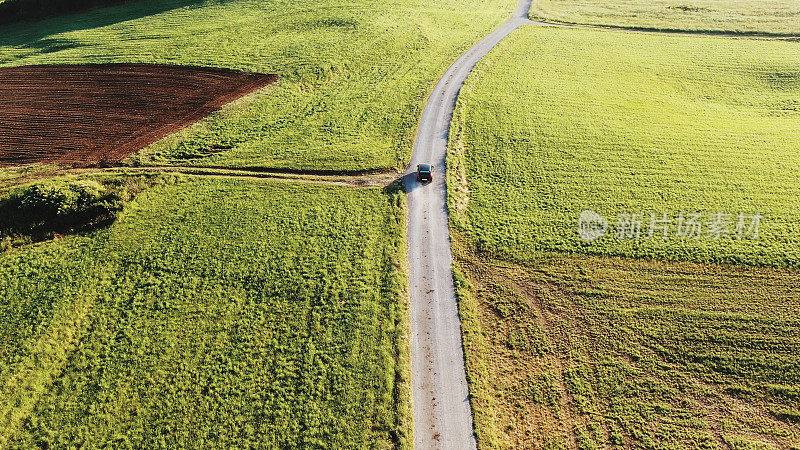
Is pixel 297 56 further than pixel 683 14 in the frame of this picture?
No

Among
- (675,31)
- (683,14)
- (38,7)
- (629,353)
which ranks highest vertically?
(38,7)

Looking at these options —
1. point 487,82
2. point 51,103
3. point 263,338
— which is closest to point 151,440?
point 263,338

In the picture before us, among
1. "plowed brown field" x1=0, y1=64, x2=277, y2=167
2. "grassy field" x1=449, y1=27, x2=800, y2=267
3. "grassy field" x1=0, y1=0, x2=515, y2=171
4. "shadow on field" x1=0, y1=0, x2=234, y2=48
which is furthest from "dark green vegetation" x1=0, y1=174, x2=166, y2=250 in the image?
"shadow on field" x1=0, y1=0, x2=234, y2=48

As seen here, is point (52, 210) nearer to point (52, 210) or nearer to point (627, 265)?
point (52, 210)

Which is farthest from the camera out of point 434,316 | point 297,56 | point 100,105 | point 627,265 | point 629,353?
point 297,56

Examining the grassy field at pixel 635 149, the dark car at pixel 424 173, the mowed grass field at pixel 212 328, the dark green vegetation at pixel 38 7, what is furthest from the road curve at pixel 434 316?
the dark green vegetation at pixel 38 7

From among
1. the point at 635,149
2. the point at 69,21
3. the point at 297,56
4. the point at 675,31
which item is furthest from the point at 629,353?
the point at 69,21

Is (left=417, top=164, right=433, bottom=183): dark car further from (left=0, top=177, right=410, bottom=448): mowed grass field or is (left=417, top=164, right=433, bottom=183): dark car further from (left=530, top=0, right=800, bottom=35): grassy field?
(left=530, top=0, right=800, bottom=35): grassy field
